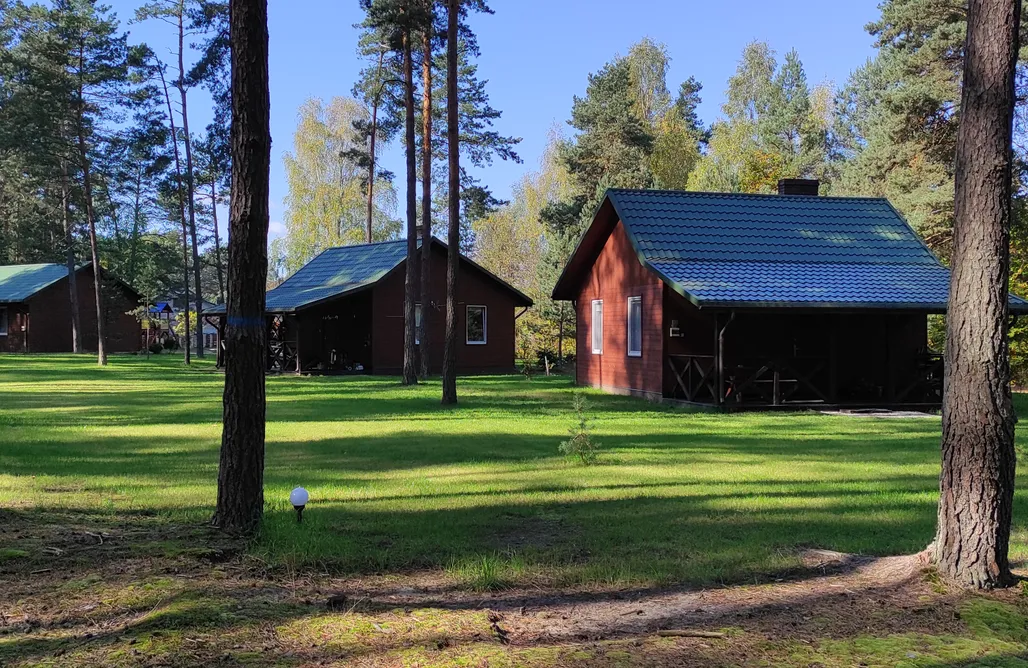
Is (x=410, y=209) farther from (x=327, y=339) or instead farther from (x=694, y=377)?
(x=694, y=377)

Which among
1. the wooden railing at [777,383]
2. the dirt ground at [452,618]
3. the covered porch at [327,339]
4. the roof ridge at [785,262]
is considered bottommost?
the dirt ground at [452,618]

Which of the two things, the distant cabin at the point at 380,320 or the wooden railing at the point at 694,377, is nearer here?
the wooden railing at the point at 694,377

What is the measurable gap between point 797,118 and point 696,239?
32294mm

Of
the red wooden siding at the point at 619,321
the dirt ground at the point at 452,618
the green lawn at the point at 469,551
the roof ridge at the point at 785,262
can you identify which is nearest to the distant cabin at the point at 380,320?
the red wooden siding at the point at 619,321

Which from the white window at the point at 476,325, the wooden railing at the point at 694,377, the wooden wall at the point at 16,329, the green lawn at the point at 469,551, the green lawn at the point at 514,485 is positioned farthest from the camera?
the wooden wall at the point at 16,329

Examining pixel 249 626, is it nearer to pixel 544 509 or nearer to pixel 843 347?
pixel 544 509

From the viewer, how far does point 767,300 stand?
15.9 metres

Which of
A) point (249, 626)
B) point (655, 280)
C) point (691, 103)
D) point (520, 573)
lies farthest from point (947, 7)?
point (691, 103)

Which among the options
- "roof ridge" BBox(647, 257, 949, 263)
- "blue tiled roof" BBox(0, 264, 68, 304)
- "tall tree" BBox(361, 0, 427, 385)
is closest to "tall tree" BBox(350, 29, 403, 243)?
"tall tree" BBox(361, 0, 427, 385)

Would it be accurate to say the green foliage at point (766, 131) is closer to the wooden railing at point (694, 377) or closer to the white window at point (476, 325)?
the white window at point (476, 325)

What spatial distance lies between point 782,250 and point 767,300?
3456 mm

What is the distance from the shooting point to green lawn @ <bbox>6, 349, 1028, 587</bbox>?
5.78 m

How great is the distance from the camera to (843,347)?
18734 millimetres

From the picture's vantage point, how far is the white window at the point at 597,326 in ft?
71.7
